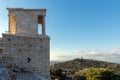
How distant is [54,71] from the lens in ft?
158

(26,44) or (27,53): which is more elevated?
(26,44)

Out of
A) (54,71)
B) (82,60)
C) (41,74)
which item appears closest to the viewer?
(41,74)

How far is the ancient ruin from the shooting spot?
2023 cm

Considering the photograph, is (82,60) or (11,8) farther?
(82,60)

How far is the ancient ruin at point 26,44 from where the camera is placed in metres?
20.2

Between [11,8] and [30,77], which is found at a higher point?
[11,8]

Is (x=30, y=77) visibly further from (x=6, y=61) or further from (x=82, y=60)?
(x=82, y=60)

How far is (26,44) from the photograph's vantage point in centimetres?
2077

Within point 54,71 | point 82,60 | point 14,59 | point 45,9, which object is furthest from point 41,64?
point 82,60

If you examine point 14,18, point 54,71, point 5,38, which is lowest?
point 54,71

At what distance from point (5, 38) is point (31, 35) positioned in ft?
7.54

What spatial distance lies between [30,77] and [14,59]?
6.32ft

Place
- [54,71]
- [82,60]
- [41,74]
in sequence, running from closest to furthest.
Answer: [41,74] → [54,71] → [82,60]

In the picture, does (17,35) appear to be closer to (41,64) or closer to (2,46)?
(2,46)
